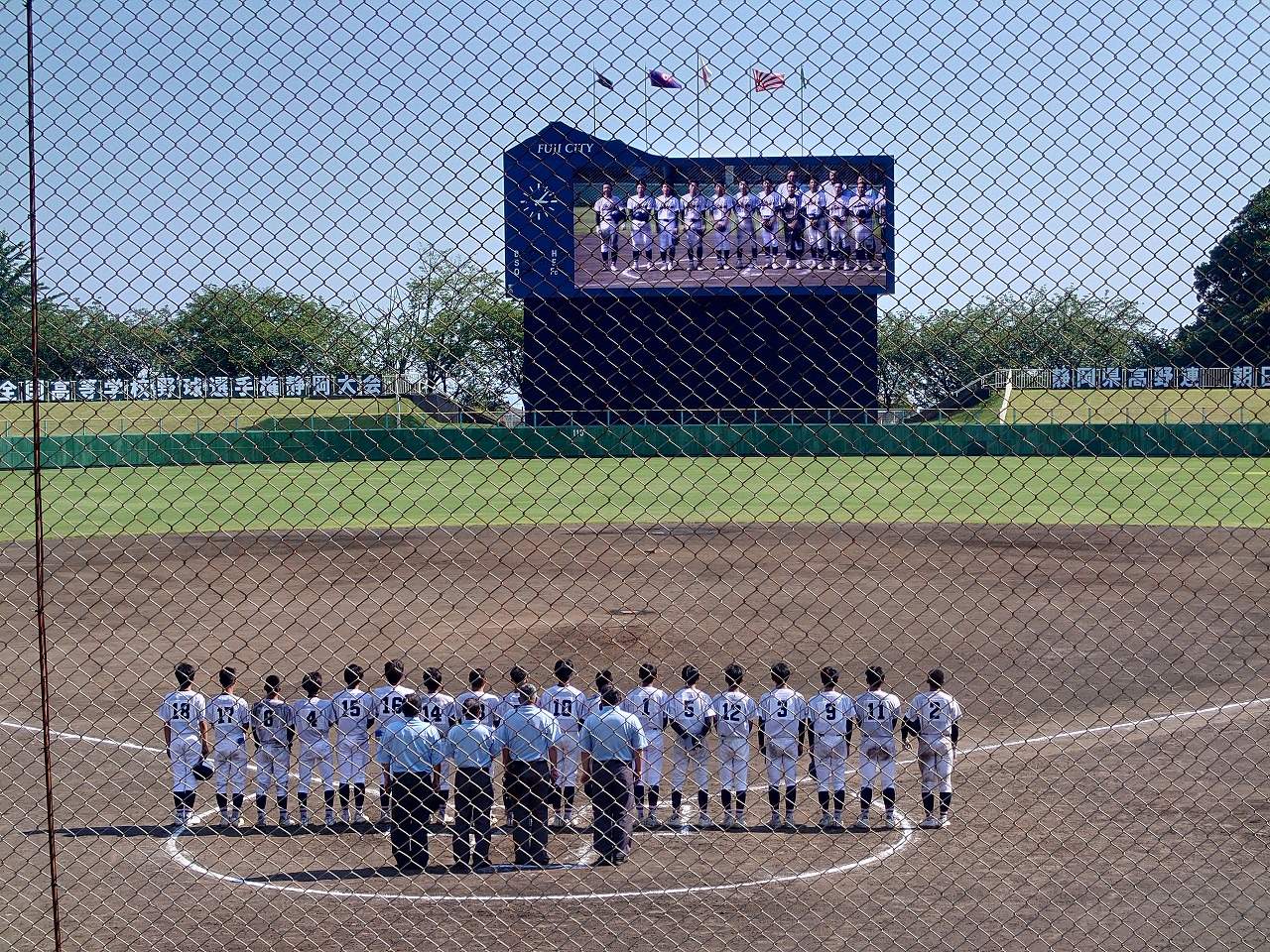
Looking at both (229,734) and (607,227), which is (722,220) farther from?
(229,734)

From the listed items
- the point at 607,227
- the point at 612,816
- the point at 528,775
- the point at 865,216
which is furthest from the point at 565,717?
the point at 865,216

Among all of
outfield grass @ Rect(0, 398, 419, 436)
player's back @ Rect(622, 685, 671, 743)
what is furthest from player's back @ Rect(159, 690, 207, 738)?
outfield grass @ Rect(0, 398, 419, 436)

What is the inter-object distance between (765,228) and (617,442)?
40.8 feet

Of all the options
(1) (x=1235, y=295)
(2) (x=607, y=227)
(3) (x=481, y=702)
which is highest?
(2) (x=607, y=227)

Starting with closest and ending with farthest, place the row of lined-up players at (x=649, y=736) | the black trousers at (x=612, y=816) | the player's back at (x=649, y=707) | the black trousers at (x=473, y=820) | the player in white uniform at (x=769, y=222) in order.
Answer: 1. the player in white uniform at (x=769, y=222)
2. the black trousers at (x=473, y=820)
3. the black trousers at (x=612, y=816)
4. the row of lined-up players at (x=649, y=736)
5. the player's back at (x=649, y=707)

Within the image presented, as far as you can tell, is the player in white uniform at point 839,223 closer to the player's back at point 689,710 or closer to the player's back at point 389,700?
the player's back at point 689,710

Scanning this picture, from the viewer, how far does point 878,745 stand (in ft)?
37.7

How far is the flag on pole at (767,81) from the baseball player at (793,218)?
438 millimetres

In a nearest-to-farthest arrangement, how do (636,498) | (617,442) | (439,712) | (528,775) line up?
(528,775), (439,712), (617,442), (636,498)

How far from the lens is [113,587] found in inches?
916

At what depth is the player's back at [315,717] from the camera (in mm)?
11817

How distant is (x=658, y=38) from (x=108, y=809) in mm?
9529

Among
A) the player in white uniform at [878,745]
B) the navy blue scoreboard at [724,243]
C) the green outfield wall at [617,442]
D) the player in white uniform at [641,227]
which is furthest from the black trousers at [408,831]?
the player in white uniform at [641,227]

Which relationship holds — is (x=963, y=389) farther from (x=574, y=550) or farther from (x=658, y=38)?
(x=574, y=550)
